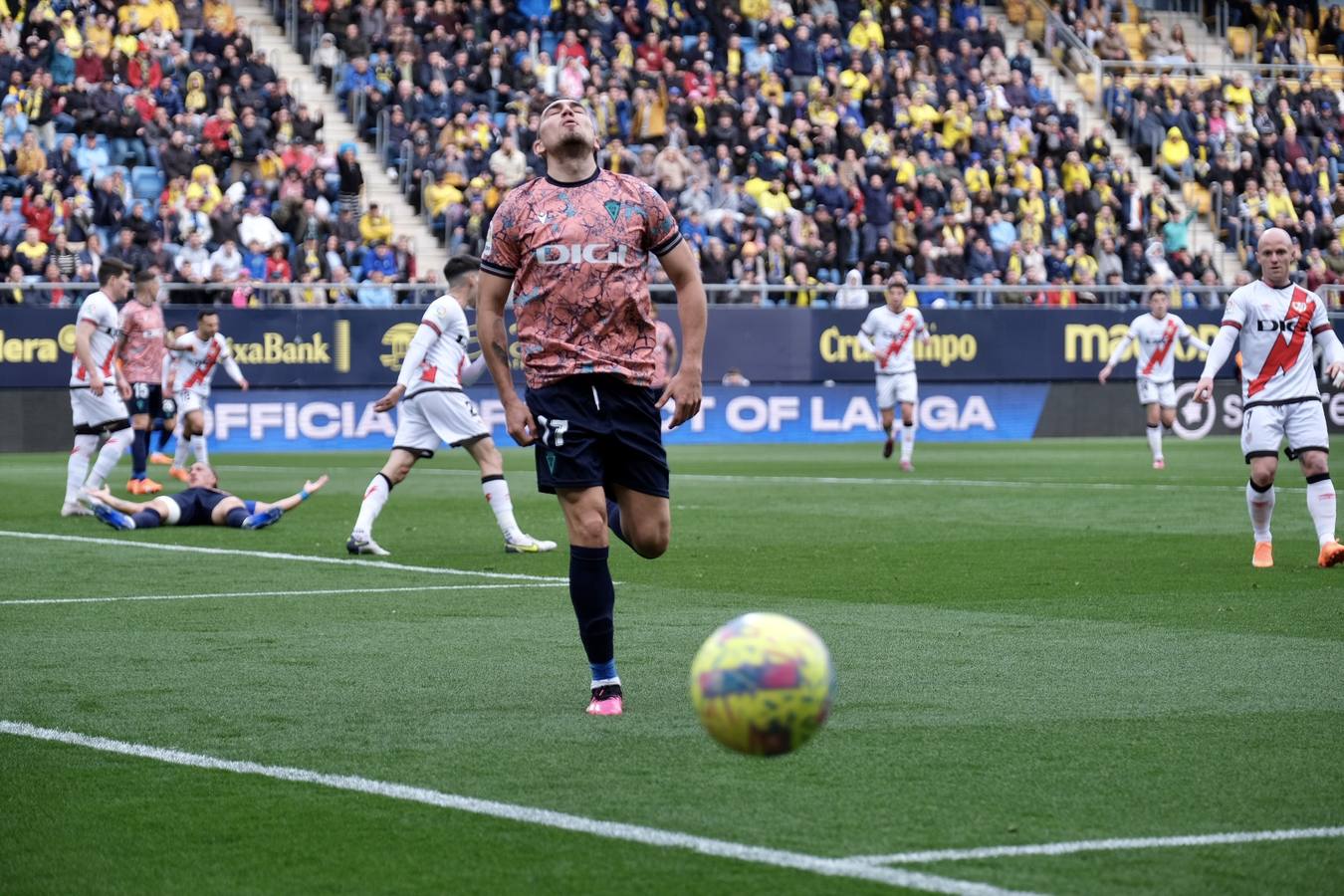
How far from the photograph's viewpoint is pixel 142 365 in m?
23.2

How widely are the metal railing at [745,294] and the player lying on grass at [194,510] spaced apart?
1403cm

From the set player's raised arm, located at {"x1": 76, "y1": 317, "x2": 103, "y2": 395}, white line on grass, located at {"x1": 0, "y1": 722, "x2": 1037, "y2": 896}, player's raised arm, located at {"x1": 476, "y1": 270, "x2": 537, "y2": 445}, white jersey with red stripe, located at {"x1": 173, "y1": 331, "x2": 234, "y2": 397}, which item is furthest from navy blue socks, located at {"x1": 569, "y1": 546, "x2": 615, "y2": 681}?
white jersey with red stripe, located at {"x1": 173, "y1": 331, "x2": 234, "y2": 397}

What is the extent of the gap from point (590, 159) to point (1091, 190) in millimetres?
33002

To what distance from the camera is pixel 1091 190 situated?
129ft

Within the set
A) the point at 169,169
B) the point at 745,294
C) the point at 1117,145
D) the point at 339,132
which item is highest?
the point at 1117,145

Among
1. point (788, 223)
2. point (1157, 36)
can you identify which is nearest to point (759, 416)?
point (788, 223)

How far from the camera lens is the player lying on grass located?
16969 mm

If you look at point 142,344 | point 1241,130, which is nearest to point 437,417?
point 142,344

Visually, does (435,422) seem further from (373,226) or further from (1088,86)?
(1088,86)

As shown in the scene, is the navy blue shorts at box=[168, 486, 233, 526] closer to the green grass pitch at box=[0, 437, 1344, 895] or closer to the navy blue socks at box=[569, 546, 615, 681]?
the green grass pitch at box=[0, 437, 1344, 895]

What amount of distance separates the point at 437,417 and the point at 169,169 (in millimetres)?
18742

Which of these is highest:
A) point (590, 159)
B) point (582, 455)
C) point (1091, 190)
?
point (1091, 190)

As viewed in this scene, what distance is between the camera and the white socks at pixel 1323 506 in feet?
43.6

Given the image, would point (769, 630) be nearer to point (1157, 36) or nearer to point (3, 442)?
point (3, 442)
